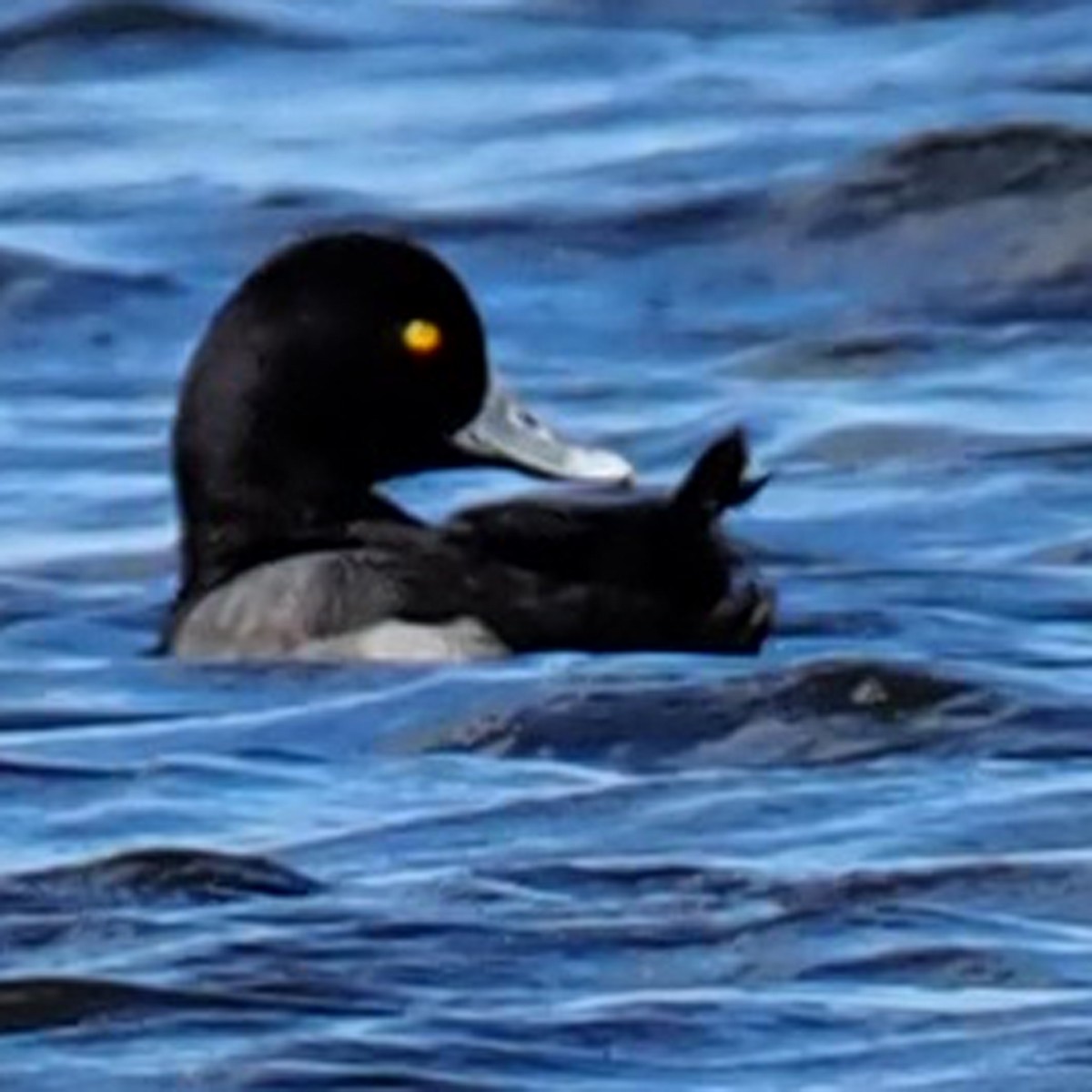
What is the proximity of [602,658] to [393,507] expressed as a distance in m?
1.36

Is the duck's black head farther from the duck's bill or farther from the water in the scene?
the water


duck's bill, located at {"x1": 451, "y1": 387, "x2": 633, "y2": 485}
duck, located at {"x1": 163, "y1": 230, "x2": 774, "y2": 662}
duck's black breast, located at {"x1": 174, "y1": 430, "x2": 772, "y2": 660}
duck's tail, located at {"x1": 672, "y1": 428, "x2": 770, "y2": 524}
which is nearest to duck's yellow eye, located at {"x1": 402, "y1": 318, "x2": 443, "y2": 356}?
duck, located at {"x1": 163, "y1": 230, "x2": 774, "y2": 662}

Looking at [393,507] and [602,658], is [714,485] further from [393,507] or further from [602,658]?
[393,507]

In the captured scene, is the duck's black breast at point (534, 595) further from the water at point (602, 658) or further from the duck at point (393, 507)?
the water at point (602, 658)

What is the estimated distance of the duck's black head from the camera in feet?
45.6

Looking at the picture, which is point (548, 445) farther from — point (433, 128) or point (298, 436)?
point (433, 128)

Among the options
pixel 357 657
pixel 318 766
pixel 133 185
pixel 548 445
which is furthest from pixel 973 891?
pixel 133 185

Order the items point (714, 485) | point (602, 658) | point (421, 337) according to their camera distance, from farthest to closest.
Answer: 1. point (421, 337)
2. point (602, 658)
3. point (714, 485)

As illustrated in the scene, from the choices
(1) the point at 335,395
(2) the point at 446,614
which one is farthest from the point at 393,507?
A: (2) the point at 446,614

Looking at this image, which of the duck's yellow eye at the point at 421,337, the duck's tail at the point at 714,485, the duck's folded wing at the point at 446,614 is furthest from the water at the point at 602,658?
the duck's yellow eye at the point at 421,337

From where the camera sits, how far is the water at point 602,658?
32.2 feet

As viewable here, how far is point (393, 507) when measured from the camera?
14.1m

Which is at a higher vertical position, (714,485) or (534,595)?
(714,485)

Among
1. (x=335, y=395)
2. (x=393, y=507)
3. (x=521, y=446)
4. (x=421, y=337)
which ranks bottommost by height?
(x=393, y=507)
